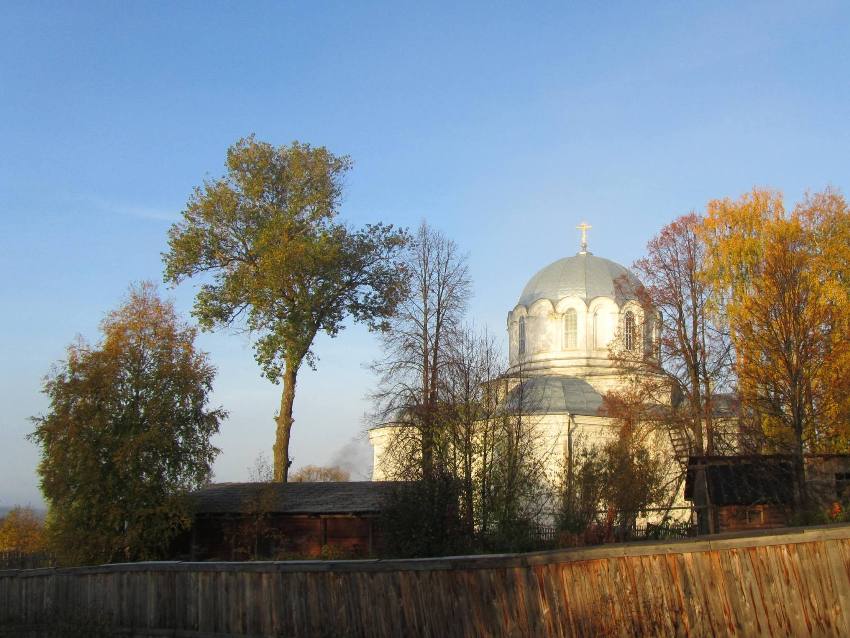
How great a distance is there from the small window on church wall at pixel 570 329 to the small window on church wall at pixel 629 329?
2.91m

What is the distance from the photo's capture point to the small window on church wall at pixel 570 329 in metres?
47.6

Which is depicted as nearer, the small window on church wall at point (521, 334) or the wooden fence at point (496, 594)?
the wooden fence at point (496, 594)

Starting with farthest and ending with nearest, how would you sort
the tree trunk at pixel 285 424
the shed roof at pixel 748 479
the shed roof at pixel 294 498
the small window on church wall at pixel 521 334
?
the small window on church wall at pixel 521 334, the tree trunk at pixel 285 424, the shed roof at pixel 294 498, the shed roof at pixel 748 479

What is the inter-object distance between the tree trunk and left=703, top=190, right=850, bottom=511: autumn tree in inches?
596

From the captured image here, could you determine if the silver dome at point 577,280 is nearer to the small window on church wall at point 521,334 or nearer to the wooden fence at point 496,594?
the small window on church wall at point 521,334

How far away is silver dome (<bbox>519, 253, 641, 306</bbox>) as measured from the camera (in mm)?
48062

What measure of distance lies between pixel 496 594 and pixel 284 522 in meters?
18.0

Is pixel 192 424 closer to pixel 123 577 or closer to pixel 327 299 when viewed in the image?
pixel 327 299

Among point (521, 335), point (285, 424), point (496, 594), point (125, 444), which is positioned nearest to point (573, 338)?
point (521, 335)

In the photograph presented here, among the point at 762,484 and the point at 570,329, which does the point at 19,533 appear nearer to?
the point at 570,329

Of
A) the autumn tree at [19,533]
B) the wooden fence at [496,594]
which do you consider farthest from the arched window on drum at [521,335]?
the wooden fence at [496,594]

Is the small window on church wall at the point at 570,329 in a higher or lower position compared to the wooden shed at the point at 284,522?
higher

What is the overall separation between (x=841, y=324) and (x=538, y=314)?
1938cm

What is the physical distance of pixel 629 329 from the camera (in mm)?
44906
